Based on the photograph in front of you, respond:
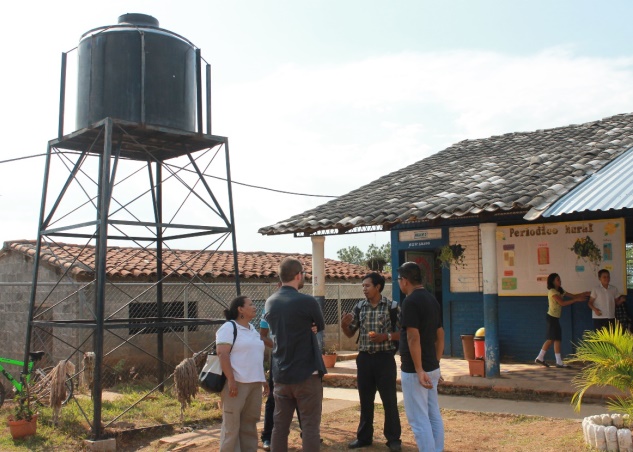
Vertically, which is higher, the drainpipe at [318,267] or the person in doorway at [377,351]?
the drainpipe at [318,267]

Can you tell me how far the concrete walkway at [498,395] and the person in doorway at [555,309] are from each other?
1.04ft

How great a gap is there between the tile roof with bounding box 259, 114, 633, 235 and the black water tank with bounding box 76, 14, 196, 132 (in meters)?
3.83

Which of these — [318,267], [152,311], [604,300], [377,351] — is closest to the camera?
[377,351]

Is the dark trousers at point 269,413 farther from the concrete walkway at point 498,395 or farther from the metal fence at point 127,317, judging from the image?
the metal fence at point 127,317

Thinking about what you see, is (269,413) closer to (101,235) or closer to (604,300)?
(101,235)

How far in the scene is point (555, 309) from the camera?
37.8 feet

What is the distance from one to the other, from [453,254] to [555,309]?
8.41ft

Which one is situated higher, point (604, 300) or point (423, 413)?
point (604, 300)

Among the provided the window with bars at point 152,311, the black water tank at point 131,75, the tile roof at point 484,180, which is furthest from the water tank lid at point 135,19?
the window with bars at point 152,311

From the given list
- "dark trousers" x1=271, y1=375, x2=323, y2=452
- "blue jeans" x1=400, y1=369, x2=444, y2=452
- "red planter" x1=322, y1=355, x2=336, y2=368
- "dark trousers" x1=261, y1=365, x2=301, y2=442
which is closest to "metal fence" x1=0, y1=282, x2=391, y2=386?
"red planter" x1=322, y1=355, x2=336, y2=368

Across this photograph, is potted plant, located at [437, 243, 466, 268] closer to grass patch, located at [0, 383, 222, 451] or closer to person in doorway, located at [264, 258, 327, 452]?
grass patch, located at [0, 383, 222, 451]

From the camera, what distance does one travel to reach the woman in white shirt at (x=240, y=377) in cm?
596

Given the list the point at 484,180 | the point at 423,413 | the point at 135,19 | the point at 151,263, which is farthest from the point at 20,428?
the point at 484,180

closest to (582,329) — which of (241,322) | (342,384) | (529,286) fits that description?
(529,286)
